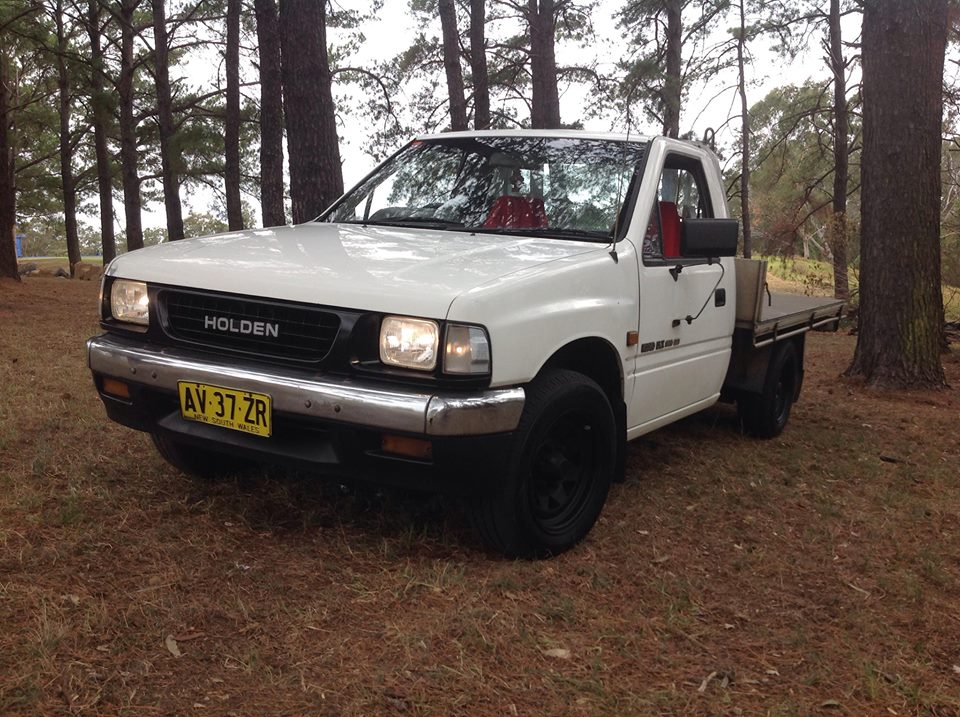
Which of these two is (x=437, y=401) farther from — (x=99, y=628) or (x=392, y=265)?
(x=99, y=628)

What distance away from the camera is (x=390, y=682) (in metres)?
2.56

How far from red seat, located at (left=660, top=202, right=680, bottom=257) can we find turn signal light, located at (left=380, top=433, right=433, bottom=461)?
6.26 feet

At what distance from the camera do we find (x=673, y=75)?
641 inches

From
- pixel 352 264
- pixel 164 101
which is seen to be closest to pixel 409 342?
pixel 352 264

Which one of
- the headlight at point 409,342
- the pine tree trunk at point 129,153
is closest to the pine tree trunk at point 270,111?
the headlight at point 409,342

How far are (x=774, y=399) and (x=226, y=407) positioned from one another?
387 cm

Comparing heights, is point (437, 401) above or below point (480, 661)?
above

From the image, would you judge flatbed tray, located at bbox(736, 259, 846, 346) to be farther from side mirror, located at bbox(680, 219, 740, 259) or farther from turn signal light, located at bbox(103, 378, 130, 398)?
turn signal light, located at bbox(103, 378, 130, 398)

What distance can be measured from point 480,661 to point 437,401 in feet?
2.79

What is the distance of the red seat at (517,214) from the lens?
411cm

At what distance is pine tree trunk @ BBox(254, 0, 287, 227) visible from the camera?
11.4 meters

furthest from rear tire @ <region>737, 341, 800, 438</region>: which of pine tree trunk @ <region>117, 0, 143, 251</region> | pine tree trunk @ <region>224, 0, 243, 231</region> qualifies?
pine tree trunk @ <region>117, 0, 143, 251</region>

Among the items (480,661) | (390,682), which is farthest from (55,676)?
(480,661)

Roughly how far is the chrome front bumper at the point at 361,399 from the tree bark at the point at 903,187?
18.6 feet
